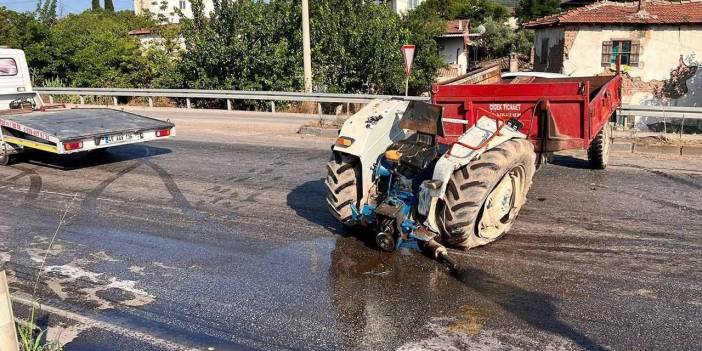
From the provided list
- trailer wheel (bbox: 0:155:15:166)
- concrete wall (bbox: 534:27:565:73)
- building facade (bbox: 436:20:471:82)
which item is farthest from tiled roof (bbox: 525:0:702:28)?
trailer wheel (bbox: 0:155:15:166)

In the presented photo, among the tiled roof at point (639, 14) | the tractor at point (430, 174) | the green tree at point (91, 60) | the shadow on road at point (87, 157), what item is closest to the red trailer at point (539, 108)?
the tractor at point (430, 174)

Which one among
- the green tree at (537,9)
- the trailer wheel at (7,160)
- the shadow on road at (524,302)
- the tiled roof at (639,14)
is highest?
the green tree at (537,9)

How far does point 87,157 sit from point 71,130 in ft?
5.71

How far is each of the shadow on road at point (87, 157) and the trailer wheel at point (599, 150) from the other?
27.7ft

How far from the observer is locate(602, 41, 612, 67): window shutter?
27.7 meters

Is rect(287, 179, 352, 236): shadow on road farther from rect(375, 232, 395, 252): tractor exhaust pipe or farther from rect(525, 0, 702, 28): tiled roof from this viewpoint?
rect(525, 0, 702, 28): tiled roof

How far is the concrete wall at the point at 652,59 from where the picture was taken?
2641 cm

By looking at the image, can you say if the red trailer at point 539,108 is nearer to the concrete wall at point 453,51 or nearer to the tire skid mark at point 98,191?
the tire skid mark at point 98,191

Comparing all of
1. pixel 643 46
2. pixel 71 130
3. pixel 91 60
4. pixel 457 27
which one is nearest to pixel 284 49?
pixel 91 60

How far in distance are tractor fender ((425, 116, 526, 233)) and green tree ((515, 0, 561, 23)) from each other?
54.4 metres

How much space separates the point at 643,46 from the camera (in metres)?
27.1

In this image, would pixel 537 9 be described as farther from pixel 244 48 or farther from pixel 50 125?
pixel 50 125

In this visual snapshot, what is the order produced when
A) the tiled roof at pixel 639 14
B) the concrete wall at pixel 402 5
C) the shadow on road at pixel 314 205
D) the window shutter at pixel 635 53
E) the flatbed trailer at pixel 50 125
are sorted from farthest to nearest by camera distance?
the concrete wall at pixel 402 5 < the window shutter at pixel 635 53 < the tiled roof at pixel 639 14 < the flatbed trailer at pixel 50 125 < the shadow on road at pixel 314 205

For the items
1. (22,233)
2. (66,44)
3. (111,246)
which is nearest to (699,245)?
(111,246)
